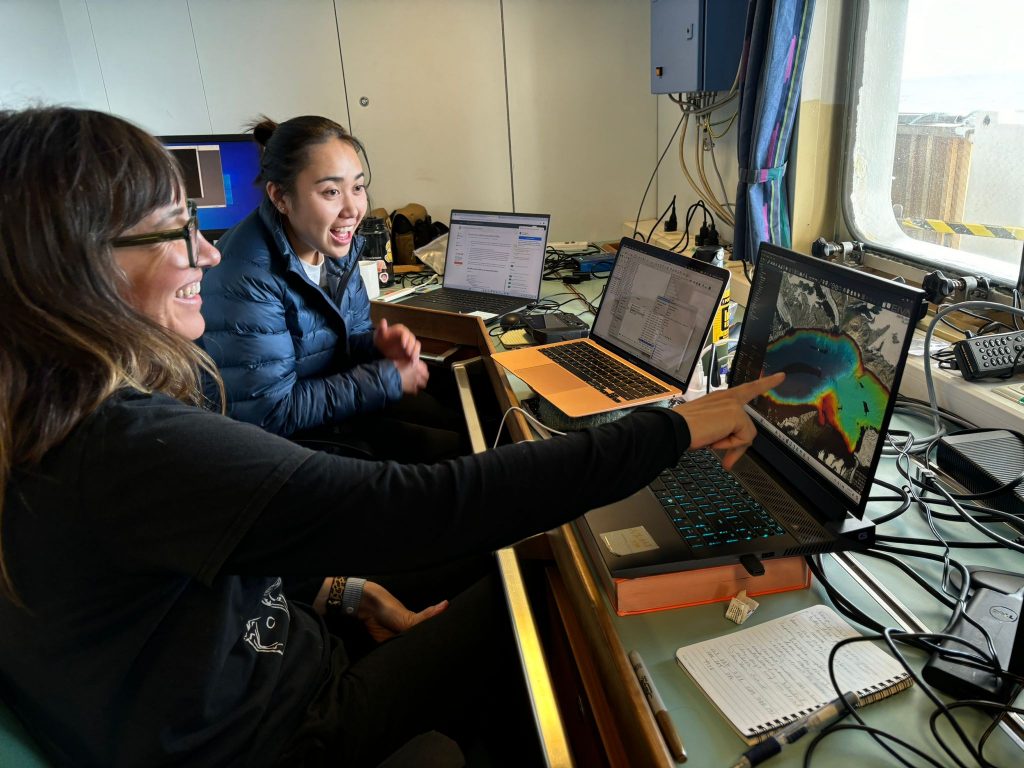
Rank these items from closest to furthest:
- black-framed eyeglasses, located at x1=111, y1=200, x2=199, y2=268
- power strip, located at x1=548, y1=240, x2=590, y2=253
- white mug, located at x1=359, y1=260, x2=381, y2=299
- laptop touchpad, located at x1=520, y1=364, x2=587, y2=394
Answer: black-framed eyeglasses, located at x1=111, y1=200, x2=199, y2=268
laptop touchpad, located at x1=520, y1=364, x2=587, y2=394
white mug, located at x1=359, y1=260, x2=381, y2=299
power strip, located at x1=548, y1=240, x2=590, y2=253

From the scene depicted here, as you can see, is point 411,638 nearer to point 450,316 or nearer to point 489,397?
point 489,397

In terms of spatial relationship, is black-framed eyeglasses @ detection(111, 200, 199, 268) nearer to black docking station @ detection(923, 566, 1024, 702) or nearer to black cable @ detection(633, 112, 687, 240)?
black docking station @ detection(923, 566, 1024, 702)

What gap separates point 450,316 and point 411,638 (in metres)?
1.27

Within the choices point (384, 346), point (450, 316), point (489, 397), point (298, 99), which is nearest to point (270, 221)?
point (384, 346)

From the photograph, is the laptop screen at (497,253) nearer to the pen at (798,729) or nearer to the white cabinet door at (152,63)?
the white cabinet door at (152,63)

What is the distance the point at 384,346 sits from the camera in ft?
5.72

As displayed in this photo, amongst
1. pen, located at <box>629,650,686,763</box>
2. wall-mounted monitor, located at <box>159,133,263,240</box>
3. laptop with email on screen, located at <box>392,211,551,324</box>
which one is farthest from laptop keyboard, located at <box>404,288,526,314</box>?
pen, located at <box>629,650,686,763</box>

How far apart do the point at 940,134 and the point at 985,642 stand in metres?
1.35

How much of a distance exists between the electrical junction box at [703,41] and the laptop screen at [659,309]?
100 centimetres

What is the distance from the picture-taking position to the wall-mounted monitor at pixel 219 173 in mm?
2445

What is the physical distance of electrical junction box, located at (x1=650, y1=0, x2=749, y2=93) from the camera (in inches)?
81.0

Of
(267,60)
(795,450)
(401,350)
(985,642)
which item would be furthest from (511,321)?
(267,60)

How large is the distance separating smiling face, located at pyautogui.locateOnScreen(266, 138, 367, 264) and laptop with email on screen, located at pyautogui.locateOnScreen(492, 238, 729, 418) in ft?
1.89

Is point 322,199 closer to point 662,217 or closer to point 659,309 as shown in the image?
point 659,309
